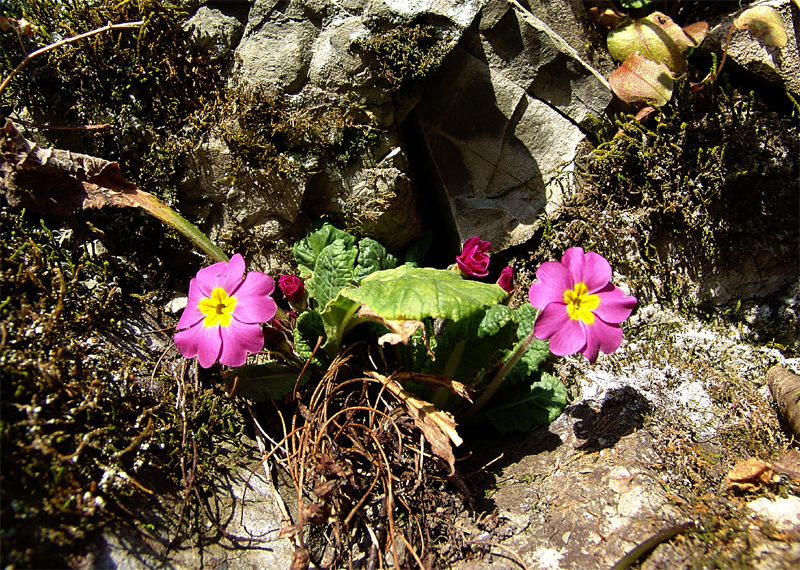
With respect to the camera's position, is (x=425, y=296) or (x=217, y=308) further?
(x=217, y=308)

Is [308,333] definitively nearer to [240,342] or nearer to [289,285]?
[289,285]

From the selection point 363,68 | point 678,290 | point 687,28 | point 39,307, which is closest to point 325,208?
point 363,68

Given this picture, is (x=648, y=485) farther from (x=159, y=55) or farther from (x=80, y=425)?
(x=159, y=55)

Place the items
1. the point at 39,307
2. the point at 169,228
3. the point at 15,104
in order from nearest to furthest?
the point at 39,307, the point at 15,104, the point at 169,228

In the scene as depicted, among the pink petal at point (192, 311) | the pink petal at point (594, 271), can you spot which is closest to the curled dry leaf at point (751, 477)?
the pink petal at point (594, 271)

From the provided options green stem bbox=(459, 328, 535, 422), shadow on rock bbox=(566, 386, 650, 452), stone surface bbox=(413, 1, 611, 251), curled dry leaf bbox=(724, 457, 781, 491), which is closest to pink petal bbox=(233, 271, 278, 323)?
green stem bbox=(459, 328, 535, 422)

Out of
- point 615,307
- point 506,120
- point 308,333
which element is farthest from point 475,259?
point 506,120
